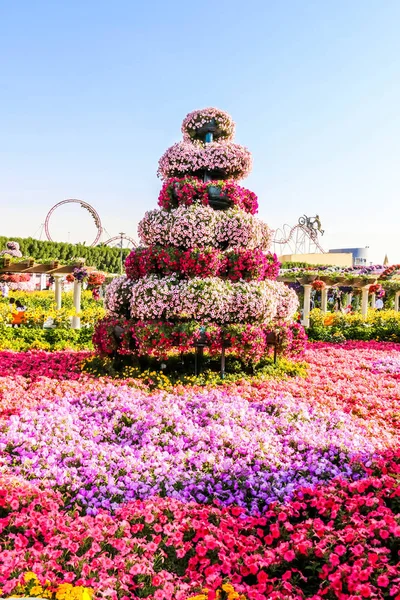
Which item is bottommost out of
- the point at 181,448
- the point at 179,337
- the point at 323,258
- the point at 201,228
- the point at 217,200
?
the point at 181,448

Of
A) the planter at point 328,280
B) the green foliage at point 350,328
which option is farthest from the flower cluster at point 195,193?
the planter at point 328,280

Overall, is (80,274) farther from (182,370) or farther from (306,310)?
(306,310)

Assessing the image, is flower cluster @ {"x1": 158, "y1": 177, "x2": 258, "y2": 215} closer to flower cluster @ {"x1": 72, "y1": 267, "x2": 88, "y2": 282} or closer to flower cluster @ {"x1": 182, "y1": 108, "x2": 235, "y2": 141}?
flower cluster @ {"x1": 182, "y1": 108, "x2": 235, "y2": 141}

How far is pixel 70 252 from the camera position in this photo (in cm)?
3953

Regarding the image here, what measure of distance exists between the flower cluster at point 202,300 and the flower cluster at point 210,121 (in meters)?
3.56

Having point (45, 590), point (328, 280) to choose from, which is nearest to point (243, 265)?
point (45, 590)

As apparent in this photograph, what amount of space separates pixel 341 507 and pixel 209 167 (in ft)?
22.6

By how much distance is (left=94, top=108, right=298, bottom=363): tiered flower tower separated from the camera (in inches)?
327

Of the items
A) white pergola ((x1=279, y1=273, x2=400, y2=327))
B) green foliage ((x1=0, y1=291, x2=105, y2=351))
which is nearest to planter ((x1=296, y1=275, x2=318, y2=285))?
white pergola ((x1=279, y1=273, x2=400, y2=327))

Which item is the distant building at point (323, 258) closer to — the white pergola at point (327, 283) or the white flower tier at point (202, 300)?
Answer: the white pergola at point (327, 283)

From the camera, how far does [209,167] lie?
968 centimetres

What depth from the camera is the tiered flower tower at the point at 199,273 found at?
831 centimetres

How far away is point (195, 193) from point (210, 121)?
2132mm

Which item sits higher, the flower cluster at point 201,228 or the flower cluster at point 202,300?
the flower cluster at point 201,228
